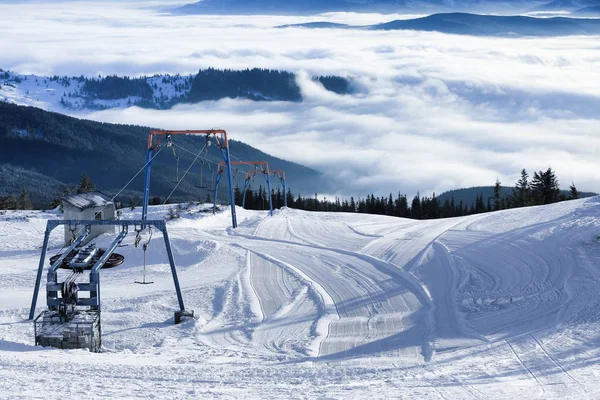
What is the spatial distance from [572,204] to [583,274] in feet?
56.9

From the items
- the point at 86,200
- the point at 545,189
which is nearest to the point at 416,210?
the point at 545,189

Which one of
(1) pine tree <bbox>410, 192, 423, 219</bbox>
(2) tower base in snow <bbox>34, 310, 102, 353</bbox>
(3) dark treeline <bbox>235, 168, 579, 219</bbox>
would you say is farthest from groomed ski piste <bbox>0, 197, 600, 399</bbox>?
(1) pine tree <bbox>410, 192, 423, 219</bbox>

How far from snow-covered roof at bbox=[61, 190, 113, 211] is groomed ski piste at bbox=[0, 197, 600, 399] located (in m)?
2.33

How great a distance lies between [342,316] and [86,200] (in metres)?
20.8

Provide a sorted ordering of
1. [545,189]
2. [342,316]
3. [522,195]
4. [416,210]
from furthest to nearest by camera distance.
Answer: [416,210]
[522,195]
[545,189]
[342,316]

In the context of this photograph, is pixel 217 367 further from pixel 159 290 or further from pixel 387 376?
pixel 159 290

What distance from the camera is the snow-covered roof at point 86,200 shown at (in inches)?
1510

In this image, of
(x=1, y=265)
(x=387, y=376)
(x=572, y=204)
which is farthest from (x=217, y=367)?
(x=572, y=204)

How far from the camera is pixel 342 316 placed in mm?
24000

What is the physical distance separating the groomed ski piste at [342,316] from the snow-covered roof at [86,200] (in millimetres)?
2327

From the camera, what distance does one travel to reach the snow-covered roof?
38344 mm

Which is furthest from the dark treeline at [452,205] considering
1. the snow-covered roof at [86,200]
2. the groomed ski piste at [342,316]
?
the snow-covered roof at [86,200]

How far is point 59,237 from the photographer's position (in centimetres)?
3959

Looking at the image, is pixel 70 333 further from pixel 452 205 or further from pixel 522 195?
pixel 452 205
